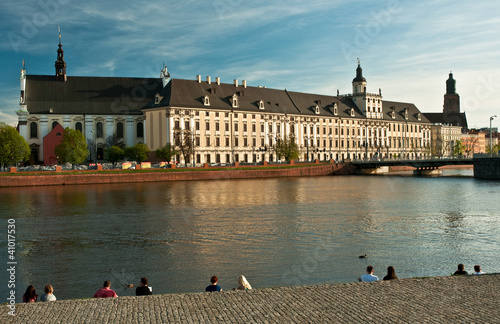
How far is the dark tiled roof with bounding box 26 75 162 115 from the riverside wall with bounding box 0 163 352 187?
27.1 m

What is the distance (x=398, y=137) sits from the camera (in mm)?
138250

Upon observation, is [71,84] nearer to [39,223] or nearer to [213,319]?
[39,223]

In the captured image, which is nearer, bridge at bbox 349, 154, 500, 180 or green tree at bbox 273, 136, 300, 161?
bridge at bbox 349, 154, 500, 180

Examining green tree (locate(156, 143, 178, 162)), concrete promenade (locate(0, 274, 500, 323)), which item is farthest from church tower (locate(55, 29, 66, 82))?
concrete promenade (locate(0, 274, 500, 323))

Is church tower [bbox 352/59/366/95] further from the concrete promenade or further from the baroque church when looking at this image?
the concrete promenade

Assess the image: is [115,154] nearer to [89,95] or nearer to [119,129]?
[119,129]

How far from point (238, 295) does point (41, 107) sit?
93319 millimetres

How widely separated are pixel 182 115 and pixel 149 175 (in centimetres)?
1789

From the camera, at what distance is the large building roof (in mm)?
93688

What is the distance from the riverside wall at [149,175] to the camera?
69625 millimetres

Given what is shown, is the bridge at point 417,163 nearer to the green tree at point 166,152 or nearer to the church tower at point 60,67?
the green tree at point 166,152

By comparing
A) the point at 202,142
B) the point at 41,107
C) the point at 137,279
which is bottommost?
the point at 137,279

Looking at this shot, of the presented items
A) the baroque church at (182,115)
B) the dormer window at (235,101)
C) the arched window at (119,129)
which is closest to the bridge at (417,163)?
the baroque church at (182,115)

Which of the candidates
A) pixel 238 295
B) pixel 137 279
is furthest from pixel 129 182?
pixel 238 295
